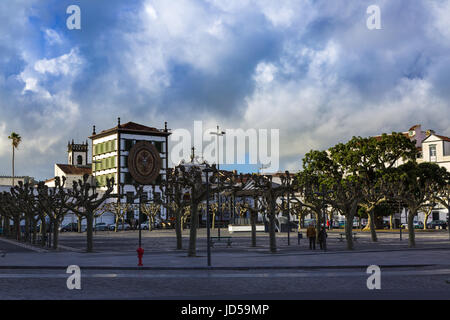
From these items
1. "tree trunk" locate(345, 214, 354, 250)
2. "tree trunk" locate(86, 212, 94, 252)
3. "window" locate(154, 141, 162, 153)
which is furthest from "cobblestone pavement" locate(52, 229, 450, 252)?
"window" locate(154, 141, 162, 153)

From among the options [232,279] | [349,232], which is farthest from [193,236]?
[232,279]

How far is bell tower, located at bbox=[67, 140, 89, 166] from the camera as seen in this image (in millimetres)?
162675

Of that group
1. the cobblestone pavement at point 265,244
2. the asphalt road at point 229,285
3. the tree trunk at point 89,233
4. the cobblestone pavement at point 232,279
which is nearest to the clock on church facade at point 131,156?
the cobblestone pavement at point 265,244

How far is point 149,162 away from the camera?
10681 centimetres

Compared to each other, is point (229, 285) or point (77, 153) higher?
point (77, 153)

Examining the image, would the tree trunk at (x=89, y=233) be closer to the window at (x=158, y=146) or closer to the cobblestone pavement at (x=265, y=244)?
the cobblestone pavement at (x=265, y=244)

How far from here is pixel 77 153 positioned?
16450 cm

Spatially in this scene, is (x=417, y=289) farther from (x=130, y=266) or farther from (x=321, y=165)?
(x=321, y=165)

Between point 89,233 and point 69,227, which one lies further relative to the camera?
point 69,227

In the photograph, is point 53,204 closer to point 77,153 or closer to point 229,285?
point 229,285

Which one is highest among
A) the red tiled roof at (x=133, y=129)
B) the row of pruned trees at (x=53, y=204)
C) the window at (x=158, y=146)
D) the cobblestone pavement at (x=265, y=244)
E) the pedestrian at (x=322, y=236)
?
the red tiled roof at (x=133, y=129)

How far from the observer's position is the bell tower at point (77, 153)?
163 meters
